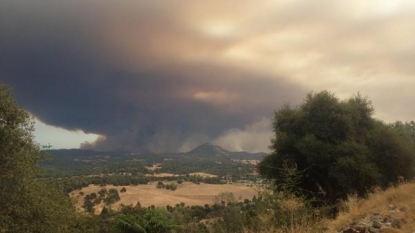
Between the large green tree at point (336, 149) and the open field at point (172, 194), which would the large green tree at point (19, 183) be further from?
the open field at point (172, 194)

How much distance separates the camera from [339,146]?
26.8 metres

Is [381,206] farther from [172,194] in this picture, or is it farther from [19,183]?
[172,194]

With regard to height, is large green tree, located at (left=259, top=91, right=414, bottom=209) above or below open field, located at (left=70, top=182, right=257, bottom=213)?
above

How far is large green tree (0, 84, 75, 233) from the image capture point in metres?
15.6

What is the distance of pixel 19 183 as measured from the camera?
53.2 feet

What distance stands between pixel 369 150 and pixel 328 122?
383cm

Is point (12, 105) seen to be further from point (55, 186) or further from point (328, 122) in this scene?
point (328, 122)

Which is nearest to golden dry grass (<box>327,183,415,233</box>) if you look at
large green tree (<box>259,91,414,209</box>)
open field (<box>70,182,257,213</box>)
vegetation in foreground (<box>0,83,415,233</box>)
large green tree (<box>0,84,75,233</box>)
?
vegetation in foreground (<box>0,83,415,233</box>)

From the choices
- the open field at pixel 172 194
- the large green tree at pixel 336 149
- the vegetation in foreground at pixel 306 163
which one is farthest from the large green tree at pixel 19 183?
the open field at pixel 172 194

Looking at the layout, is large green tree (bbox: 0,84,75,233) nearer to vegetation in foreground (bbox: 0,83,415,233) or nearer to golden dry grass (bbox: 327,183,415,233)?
vegetation in foreground (bbox: 0,83,415,233)

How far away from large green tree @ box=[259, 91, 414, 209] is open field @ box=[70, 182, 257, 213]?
75.6m

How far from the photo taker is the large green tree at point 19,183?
15.6 m

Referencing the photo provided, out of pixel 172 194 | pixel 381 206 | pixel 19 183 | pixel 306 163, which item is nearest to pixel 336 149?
pixel 306 163

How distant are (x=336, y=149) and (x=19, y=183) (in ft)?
70.6
